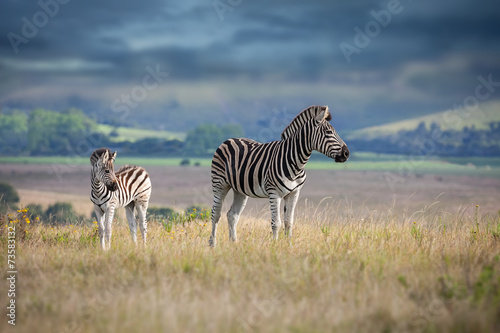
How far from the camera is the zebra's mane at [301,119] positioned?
10.5m

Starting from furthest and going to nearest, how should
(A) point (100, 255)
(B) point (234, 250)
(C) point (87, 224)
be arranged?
1. (C) point (87, 224)
2. (B) point (234, 250)
3. (A) point (100, 255)

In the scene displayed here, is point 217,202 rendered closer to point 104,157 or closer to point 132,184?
point 132,184

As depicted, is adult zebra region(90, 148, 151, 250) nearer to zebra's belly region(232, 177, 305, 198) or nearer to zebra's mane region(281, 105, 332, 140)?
zebra's belly region(232, 177, 305, 198)

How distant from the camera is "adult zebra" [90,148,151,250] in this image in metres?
10.1

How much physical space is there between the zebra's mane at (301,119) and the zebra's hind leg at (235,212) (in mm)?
2000

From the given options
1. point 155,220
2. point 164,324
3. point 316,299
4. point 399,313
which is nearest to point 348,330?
point 399,313

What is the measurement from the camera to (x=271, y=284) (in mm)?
7812

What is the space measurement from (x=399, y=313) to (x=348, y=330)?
0.84m

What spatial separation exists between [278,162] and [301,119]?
1120mm

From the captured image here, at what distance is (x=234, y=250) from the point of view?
33.8 ft

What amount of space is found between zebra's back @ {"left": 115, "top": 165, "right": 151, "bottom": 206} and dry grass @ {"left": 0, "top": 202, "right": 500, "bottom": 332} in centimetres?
110

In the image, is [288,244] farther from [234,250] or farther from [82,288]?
[82,288]

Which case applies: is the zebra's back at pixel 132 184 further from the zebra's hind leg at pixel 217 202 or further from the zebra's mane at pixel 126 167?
the zebra's hind leg at pixel 217 202

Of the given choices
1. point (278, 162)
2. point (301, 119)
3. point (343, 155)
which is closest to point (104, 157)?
point (278, 162)
